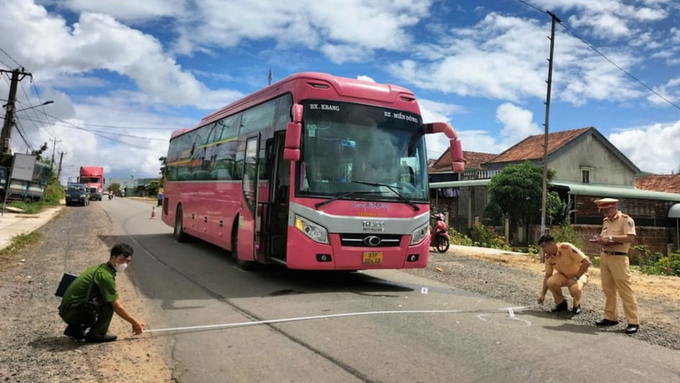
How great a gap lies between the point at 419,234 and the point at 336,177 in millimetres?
1808

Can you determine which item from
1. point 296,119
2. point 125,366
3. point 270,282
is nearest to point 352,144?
point 296,119

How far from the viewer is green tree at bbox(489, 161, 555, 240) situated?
868 inches

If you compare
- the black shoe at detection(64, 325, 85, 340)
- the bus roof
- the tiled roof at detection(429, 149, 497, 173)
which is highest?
the tiled roof at detection(429, 149, 497, 173)

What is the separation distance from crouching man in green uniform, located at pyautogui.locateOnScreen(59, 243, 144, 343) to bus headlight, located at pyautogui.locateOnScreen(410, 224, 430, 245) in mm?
4740

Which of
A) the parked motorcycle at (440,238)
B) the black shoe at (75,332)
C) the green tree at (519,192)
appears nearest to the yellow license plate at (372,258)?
the black shoe at (75,332)

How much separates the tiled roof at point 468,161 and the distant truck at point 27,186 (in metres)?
29.3

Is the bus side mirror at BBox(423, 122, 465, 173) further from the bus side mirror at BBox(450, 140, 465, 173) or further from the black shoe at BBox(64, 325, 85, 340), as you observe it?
the black shoe at BBox(64, 325, 85, 340)

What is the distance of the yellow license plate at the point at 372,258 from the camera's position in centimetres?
812

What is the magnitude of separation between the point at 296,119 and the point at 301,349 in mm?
3565

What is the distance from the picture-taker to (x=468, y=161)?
40438 mm

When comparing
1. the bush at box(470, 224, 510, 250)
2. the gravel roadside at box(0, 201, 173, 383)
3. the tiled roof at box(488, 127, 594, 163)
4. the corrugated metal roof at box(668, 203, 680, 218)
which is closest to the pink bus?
the gravel roadside at box(0, 201, 173, 383)

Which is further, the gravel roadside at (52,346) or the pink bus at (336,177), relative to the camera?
the pink bus at (336,177)

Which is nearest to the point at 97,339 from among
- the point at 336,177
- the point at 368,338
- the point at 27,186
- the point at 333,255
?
the point at 368,338

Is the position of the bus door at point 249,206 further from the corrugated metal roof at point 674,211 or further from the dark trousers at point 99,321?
the corrugated metal roof at point 674,211
